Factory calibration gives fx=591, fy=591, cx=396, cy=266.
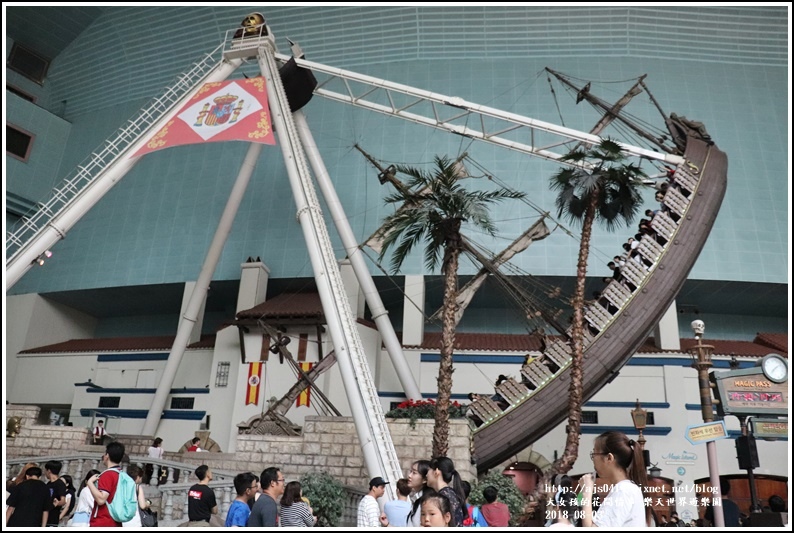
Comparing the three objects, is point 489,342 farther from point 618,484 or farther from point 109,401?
point 618,484

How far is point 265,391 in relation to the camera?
966 inches

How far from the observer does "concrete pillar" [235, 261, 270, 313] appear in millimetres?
27312

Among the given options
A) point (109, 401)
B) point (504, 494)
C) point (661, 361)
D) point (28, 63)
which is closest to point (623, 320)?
point (504, 494)

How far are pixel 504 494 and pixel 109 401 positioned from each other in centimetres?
2276

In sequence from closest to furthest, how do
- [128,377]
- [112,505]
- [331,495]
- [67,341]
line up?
[112,505], [331,495], [128,377], [67,341]

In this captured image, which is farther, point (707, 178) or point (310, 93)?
point (310, 93)

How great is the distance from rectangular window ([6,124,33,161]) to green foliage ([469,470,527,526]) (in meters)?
32.6

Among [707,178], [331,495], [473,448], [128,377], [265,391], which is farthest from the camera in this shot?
[128,377]

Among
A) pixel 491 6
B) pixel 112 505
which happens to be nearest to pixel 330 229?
pixel 491 6

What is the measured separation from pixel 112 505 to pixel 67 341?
105 ft

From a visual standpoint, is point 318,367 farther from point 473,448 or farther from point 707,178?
point 707,178

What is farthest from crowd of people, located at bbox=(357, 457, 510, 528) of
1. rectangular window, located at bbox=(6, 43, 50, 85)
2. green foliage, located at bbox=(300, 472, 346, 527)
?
rectangular window, located at bbox=(6, 43, 50, 85)

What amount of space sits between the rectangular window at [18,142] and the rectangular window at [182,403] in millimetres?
17544

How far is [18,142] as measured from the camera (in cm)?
3378
